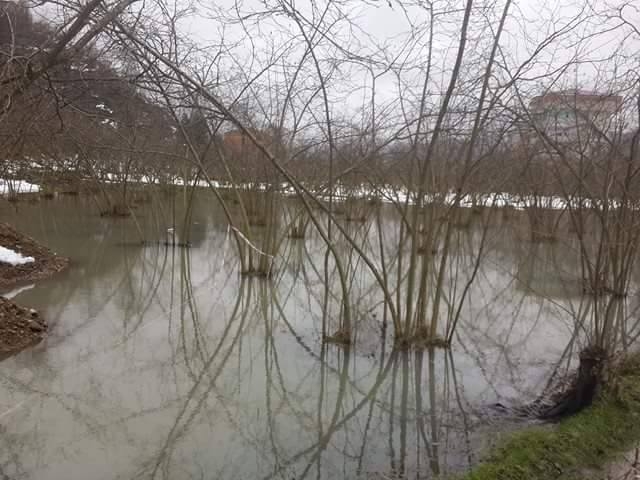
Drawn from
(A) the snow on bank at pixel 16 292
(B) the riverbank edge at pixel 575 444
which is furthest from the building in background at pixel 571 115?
(A) the snow on bank at pixel 16 292

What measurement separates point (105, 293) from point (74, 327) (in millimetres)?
2031

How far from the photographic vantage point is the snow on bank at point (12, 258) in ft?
31.0

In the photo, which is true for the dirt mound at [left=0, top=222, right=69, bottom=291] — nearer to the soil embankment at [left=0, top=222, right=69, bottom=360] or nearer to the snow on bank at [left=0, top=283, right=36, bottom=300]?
the soil embankment at [left=0, top=222, right=69, bottom=360]

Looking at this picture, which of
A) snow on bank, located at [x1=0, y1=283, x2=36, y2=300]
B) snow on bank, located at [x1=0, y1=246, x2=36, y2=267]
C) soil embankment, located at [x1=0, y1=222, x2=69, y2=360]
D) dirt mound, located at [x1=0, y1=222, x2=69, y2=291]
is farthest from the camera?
snow on bank, located at [x1=0, y1=246, x2=36, y2=267]

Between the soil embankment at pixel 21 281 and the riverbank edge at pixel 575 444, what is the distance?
5028 mm

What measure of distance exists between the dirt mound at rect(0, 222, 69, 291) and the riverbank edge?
25.8 feet

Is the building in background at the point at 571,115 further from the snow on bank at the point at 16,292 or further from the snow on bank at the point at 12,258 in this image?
the snow on bank at the point at 12,258

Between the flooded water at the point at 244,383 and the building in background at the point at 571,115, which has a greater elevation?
the building in background at the point at 571,115

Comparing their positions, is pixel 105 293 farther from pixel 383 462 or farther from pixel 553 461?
pixel 553 461

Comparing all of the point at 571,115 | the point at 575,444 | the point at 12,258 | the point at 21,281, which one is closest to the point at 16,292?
the point at 21,281

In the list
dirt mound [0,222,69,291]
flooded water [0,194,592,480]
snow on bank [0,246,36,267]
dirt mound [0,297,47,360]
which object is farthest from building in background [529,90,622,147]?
snow on bank [0,246,36,267]

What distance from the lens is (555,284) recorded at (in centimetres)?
1147

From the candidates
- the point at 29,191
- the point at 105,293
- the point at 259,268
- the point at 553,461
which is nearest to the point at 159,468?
the point at 553,461

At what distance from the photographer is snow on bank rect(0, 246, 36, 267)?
9.45 metres
